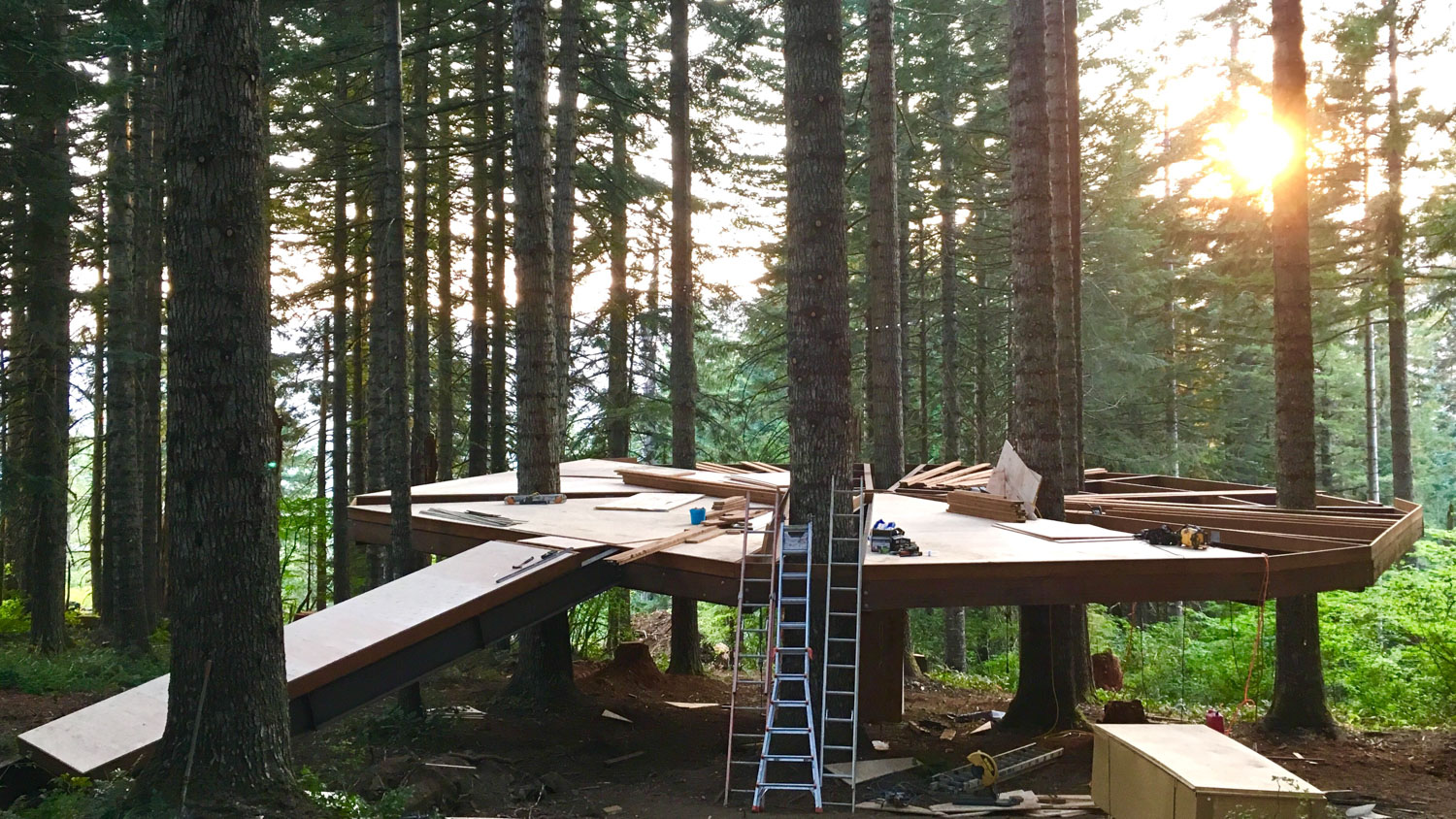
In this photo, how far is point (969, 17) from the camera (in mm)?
22281

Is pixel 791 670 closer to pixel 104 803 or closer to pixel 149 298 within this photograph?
pixel 104 803

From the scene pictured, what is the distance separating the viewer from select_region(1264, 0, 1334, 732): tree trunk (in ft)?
29.7

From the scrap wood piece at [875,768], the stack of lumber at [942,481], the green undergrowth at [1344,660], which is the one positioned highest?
the stack of lumber at [942,481]

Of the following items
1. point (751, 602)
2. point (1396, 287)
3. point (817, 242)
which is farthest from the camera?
point (1396, 287)

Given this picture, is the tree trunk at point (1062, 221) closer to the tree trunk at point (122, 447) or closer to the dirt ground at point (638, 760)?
the dirt ground at point (638, 760)

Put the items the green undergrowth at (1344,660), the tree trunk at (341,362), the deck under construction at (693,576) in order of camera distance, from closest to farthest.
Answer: the deck under construction at (693,576)
the green undergrowth at (1344,660)
the tree trunk at (341,362)

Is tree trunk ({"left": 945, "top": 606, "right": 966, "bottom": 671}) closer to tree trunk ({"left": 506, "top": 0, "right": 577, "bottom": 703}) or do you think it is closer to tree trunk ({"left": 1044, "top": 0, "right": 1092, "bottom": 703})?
tree trunk ({"left": 1044, "top": 0, "right": 1092, "bottom": 703})

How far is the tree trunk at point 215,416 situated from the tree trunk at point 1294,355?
352 inches

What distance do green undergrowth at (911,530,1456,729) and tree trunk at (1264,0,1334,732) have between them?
0.75 meters

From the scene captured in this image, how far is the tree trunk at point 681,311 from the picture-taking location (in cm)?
1480

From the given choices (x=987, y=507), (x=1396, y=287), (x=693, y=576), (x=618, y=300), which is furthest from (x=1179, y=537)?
(x=618, y=300)

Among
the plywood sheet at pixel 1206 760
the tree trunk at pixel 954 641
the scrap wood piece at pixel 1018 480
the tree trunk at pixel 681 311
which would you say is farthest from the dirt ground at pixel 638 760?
the tree trunk at pixel 954 641

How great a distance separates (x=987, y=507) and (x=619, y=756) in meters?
4.78

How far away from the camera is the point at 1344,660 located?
15.6 m
